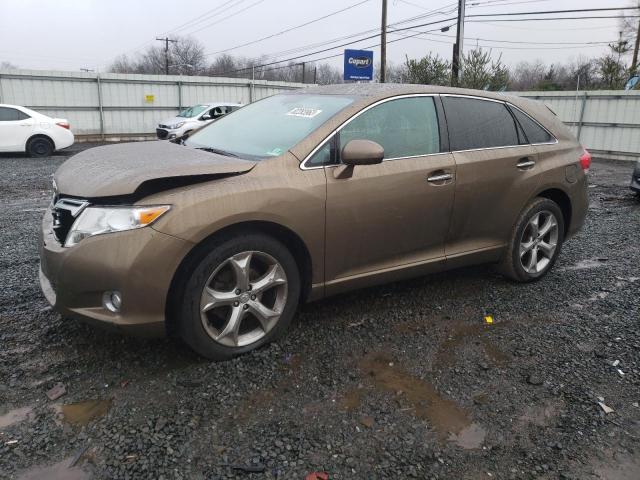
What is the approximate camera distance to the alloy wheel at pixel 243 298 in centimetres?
292

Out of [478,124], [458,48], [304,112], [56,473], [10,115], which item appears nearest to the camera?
[56,473]

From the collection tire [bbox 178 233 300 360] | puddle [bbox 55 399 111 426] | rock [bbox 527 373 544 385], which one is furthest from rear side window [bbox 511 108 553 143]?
puddle [bbox 55 399 111 426]

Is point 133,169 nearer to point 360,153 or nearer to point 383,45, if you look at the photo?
Answer: point 360,153

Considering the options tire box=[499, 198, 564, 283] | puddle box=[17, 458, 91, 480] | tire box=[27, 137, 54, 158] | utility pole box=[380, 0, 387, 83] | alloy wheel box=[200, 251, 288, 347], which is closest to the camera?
puddle box=[17, 458, 91, 480]

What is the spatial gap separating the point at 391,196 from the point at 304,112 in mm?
844

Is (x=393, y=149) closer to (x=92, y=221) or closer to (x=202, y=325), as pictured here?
(x=202, y=325)

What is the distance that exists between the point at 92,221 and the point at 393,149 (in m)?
1.94

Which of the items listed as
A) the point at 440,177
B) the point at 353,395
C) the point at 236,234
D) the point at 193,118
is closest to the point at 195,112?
the point at 193,118

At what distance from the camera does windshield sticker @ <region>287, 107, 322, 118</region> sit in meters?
3.51

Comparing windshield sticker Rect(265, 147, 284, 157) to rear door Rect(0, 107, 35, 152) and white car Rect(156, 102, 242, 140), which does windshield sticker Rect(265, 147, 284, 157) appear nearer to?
rear door Rect(0, 107, 35, 152)

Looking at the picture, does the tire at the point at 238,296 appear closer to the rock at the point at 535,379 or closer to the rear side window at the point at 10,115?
the rock at the point at 535,379

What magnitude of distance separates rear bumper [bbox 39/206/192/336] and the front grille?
0.10m

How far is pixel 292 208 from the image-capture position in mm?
3039

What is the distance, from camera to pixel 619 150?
1680 cm
